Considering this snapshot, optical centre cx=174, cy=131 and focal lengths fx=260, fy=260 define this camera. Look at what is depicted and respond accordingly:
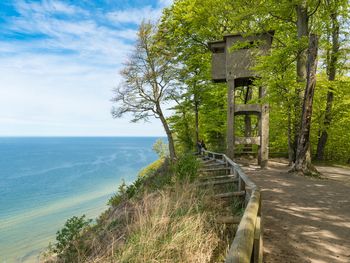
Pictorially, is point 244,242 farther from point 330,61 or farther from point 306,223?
point 330,61

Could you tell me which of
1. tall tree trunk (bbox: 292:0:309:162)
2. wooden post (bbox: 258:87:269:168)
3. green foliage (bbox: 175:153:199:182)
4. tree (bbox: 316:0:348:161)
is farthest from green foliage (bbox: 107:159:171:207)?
tree (bbox: 316:0:348:161)

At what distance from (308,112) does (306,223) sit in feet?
24.3

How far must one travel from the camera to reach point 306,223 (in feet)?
17.8

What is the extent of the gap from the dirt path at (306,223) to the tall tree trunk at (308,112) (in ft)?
7.66

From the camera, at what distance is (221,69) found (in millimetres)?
17359

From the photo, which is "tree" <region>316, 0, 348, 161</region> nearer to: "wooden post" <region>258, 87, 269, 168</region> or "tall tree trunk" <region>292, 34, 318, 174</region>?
"wooden post" <region>258, 87, 269, 168</region>

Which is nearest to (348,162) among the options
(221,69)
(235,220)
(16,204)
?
(221,69)

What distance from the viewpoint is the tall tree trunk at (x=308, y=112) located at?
11.4 m

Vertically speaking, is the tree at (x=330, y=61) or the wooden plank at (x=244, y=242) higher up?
the tree at (x=330, y=61)

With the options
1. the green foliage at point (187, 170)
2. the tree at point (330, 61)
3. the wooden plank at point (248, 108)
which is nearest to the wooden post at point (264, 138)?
the wooden plank at point (248, 108)

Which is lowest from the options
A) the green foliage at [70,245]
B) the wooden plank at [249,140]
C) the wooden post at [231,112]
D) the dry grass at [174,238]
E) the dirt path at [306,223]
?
the green foliage at [70,245]

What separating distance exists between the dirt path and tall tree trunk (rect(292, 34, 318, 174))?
2.33 m

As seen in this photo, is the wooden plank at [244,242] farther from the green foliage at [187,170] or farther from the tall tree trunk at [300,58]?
the tall tree trunk at [300,58]

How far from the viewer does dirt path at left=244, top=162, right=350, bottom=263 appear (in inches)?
160
